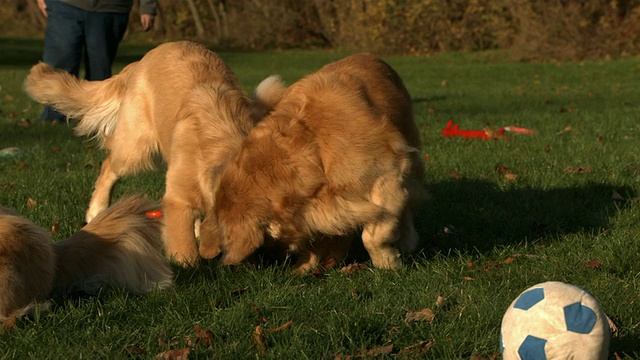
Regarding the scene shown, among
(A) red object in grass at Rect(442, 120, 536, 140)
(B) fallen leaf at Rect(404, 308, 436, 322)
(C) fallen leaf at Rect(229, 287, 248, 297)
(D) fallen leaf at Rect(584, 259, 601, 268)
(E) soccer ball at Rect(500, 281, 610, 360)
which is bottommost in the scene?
(A) red object in grass at Rect(442, 120, 536, 140)

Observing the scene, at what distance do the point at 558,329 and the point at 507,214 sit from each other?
3.00m

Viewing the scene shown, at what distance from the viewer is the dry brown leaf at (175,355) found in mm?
3535

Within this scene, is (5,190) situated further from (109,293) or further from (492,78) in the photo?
(492,78)

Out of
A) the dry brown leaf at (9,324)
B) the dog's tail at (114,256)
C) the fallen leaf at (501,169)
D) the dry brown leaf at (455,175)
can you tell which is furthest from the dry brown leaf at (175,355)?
the fallen leaf at (501,169)

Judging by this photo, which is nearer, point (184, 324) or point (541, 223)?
point (184, 324)

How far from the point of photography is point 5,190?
23.4 feet

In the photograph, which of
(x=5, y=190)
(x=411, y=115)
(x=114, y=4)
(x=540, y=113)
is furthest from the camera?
(x=540, y=113)

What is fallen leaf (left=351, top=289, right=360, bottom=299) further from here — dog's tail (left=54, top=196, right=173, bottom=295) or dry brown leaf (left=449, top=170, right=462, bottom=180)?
dry brown leaf (left=449, top=170, right=462, bottom=180)

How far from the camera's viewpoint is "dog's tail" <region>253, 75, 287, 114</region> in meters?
5.33

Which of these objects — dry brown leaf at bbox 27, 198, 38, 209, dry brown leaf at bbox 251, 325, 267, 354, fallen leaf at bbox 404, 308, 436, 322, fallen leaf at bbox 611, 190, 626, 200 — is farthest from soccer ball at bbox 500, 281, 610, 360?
dry brown leaf at bbox 27, 198, 38, 209

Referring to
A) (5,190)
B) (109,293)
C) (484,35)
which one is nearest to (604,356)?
(109,293)

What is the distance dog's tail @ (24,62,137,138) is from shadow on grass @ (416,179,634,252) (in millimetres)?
2601

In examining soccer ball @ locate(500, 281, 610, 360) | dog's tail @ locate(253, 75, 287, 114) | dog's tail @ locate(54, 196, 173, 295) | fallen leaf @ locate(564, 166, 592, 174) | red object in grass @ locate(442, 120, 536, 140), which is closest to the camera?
soccer ball @ locate(500, 281, 610, 360)

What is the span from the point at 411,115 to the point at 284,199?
5.15ft
